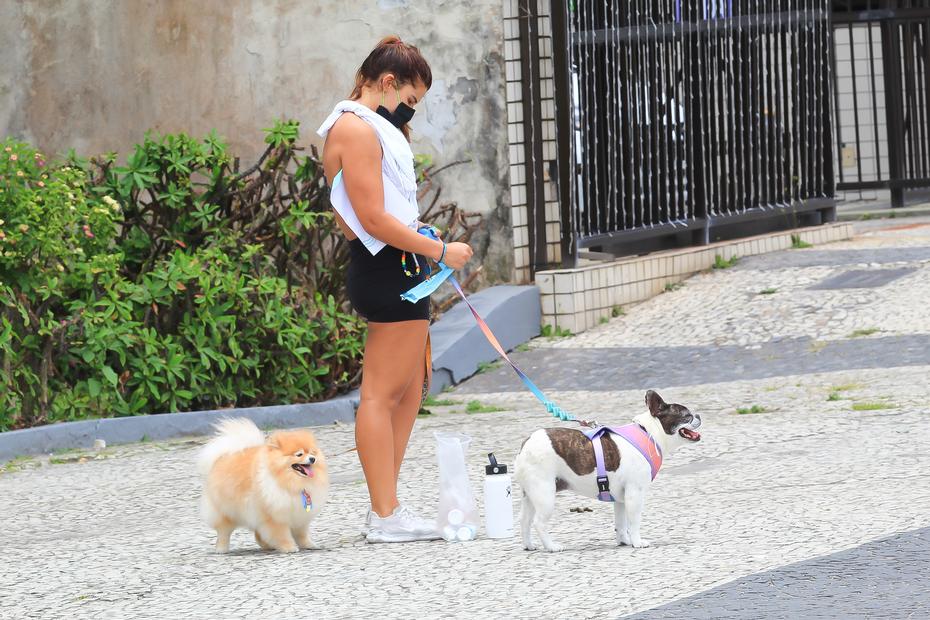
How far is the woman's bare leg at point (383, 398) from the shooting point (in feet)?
19.3

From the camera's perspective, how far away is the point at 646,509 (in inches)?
244

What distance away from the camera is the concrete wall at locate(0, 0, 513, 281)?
11.3 metres

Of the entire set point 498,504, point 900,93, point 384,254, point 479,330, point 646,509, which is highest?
point 900,93

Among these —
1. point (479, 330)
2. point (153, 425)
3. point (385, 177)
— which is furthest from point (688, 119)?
point (385, 177)

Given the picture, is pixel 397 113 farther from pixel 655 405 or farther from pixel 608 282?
pixel 608 282

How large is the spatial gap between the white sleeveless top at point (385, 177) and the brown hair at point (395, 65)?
0.15 meters

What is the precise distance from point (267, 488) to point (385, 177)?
1282mm

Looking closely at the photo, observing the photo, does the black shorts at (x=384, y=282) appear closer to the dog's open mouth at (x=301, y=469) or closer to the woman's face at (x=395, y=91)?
the woman's face at (x=395, y=91)

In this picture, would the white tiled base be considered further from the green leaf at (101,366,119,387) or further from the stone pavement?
the green leaf at (101,366,119,387)

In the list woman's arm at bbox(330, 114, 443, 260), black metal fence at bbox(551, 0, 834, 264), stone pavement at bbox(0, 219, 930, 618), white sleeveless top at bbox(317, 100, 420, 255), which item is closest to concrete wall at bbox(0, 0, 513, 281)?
black metal fence at bbox(551, 0, 834, 264)

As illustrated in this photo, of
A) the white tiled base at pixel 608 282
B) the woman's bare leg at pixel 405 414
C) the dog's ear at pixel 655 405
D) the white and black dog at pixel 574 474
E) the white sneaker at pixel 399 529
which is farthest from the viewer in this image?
the white tiled base at pixel 608 282

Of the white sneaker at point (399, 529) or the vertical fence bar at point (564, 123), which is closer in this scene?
the white sneaker at point (399, 529)

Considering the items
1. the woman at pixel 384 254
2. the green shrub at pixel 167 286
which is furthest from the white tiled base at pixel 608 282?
the woman at pixel 384 254

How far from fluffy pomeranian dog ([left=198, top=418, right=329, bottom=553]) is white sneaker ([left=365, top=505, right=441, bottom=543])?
249 millimetres
